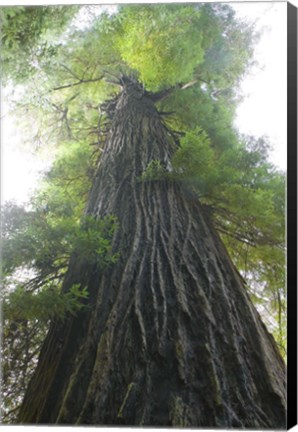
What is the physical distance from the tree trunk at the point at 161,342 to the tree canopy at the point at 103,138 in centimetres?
11

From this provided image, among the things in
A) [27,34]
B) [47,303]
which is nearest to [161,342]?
[47,303]

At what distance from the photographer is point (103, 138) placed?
2.88 m

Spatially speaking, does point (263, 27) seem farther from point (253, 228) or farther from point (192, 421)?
point (192, 421)

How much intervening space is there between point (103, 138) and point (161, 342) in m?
1.66

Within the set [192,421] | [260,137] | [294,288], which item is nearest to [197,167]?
[260,137]

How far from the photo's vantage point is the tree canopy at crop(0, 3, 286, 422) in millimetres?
1911

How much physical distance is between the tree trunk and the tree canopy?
0.36 feet

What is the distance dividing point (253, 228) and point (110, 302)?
86 centimetres

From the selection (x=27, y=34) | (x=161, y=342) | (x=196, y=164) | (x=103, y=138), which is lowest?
(x=161, y=342)

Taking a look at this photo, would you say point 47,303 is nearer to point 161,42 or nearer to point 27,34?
point 27,34

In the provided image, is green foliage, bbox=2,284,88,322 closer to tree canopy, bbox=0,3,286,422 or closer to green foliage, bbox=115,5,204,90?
tree canopy, bbox=0,3,286,422

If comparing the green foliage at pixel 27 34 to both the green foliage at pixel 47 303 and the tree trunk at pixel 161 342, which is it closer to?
the tree trunk at pixel 161 342

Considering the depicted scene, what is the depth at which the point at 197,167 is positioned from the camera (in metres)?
2.21

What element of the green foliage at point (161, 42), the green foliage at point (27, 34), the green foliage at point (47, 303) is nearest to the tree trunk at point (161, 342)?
the green foliage at point (47, 303)
